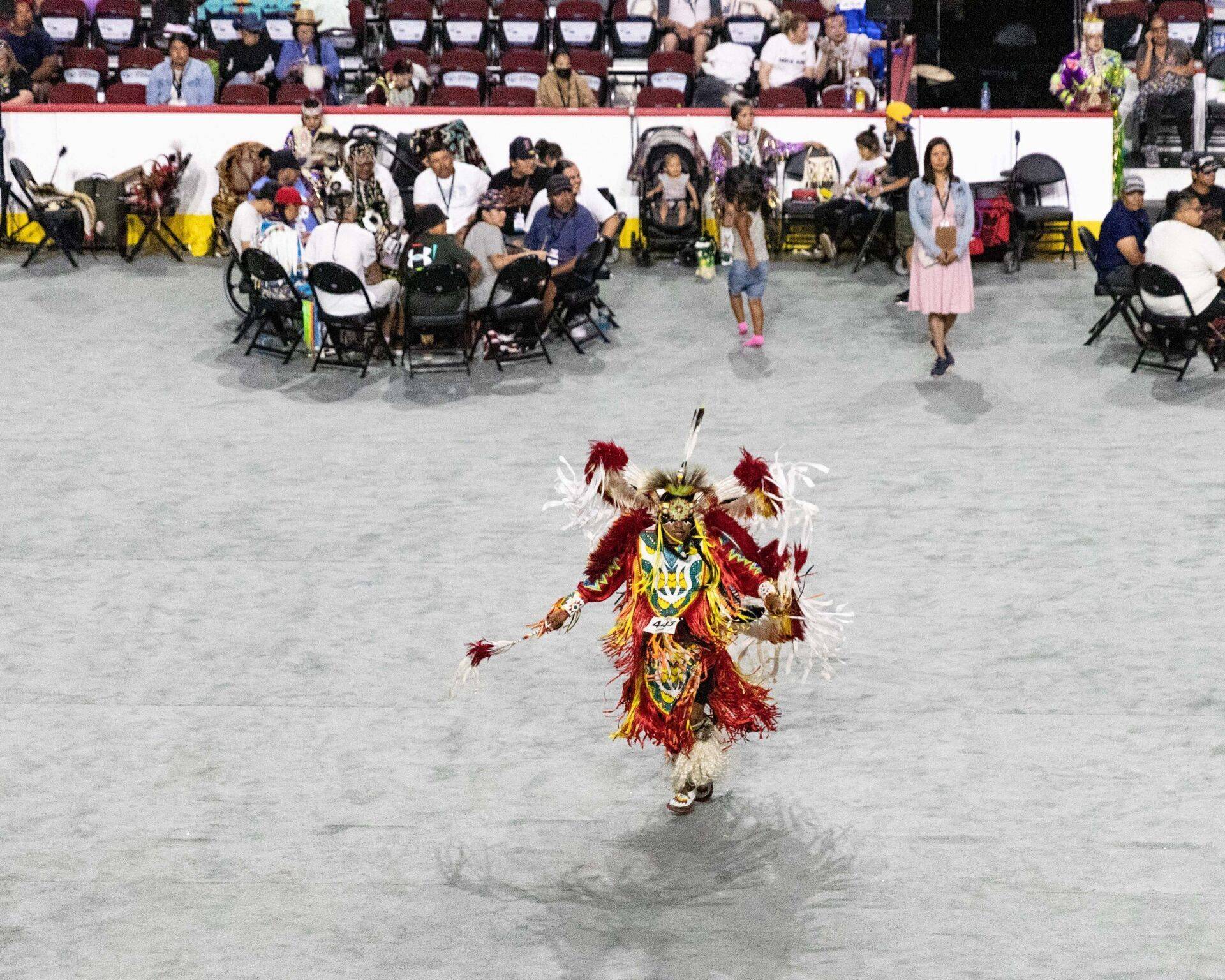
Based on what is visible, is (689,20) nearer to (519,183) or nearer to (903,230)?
(519,183)

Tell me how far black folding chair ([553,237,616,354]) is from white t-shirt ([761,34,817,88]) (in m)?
4.06

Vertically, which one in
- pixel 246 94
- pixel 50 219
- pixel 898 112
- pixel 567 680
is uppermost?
pixel 246 94

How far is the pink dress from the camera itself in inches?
464

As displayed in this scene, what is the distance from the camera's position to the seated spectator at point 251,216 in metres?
12.7

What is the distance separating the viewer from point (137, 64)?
16797mm

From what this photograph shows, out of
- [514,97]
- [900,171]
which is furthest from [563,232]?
[514,97]

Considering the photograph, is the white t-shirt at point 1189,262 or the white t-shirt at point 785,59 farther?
the white t-shirt at point 785,59

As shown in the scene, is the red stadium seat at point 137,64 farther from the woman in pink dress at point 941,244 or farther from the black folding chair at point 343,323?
the woman in pink dress at point 941,244

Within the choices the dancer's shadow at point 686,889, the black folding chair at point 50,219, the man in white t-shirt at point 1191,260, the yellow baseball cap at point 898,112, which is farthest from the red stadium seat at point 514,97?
the dancer's shadow at point 686,889

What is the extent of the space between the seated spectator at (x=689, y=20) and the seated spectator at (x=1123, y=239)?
18.2 feet

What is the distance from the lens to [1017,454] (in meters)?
10.7

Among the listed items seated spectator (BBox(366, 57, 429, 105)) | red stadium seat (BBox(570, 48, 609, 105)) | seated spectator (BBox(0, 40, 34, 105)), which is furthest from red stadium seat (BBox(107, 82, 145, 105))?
red stadium seat (BBox(570, 48, 609, 105))

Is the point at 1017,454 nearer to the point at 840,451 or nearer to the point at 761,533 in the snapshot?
the point at 840,451

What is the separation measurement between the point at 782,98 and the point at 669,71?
4.27ft
